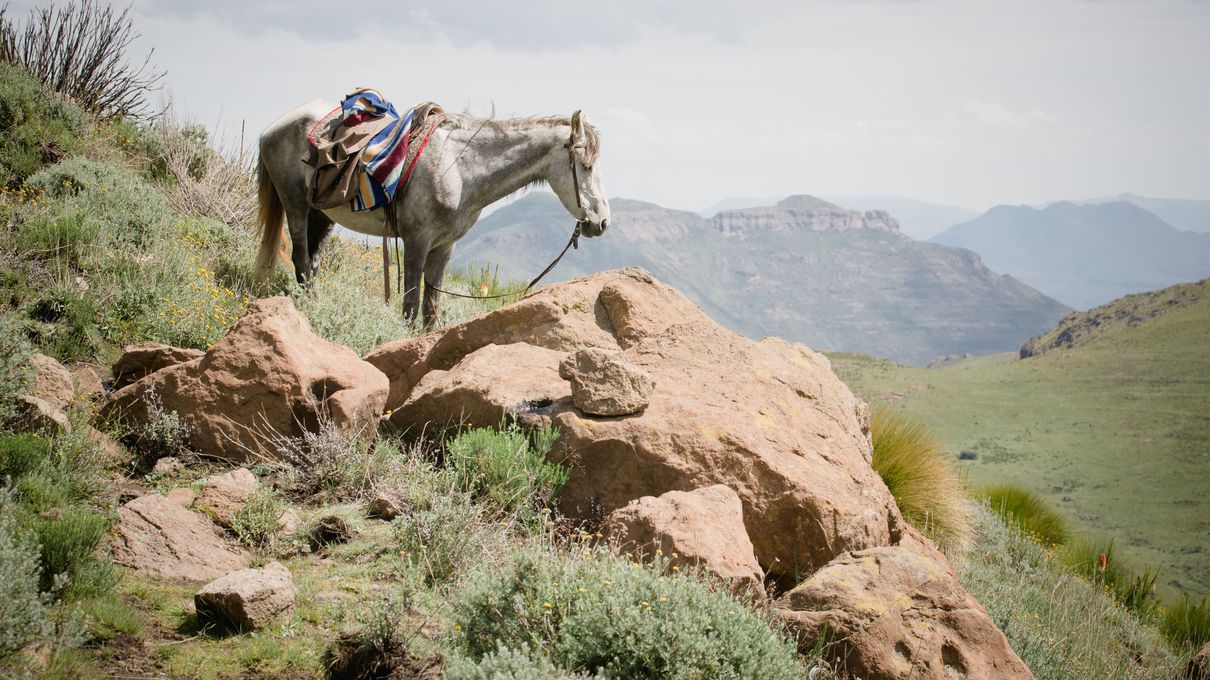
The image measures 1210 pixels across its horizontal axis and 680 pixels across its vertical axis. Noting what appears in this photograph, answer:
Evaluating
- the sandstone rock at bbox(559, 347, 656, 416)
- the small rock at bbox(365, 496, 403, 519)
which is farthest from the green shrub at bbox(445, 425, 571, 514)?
the small rock at bbox(365, 496, 403, 519)

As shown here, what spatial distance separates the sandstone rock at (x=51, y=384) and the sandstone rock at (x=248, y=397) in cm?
24

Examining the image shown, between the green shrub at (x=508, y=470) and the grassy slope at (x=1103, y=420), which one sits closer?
the green shrub at (x=508, y=470)

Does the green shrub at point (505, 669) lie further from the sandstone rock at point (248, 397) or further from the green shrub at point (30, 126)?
the green shrub at point (30, 126)

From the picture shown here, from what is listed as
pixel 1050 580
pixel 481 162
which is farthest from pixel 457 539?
pixel 1050 580

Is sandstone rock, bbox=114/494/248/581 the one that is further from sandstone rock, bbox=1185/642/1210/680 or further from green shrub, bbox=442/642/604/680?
sandstone rock, bbox=1185/642/1210/680

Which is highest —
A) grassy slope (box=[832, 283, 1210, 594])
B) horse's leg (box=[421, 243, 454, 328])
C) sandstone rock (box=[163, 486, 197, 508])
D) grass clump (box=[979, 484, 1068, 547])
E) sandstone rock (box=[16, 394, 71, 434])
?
horse's leg (box=[421, 243, 454, 328])

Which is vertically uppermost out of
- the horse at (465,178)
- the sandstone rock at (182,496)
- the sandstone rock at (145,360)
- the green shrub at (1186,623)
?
the horse at (465,178)

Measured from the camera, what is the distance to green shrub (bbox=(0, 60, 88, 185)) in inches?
412

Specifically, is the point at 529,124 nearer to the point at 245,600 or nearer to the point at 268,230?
the point at 268,230

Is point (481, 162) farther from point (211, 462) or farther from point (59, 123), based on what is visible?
point (59, 123)

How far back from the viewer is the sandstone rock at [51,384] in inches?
192

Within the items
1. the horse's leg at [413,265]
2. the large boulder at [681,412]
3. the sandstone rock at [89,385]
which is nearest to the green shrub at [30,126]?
the horse's leg at [413,265]

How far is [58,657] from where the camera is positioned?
288 cm

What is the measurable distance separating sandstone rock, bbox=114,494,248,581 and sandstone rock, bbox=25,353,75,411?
4.34 ft
